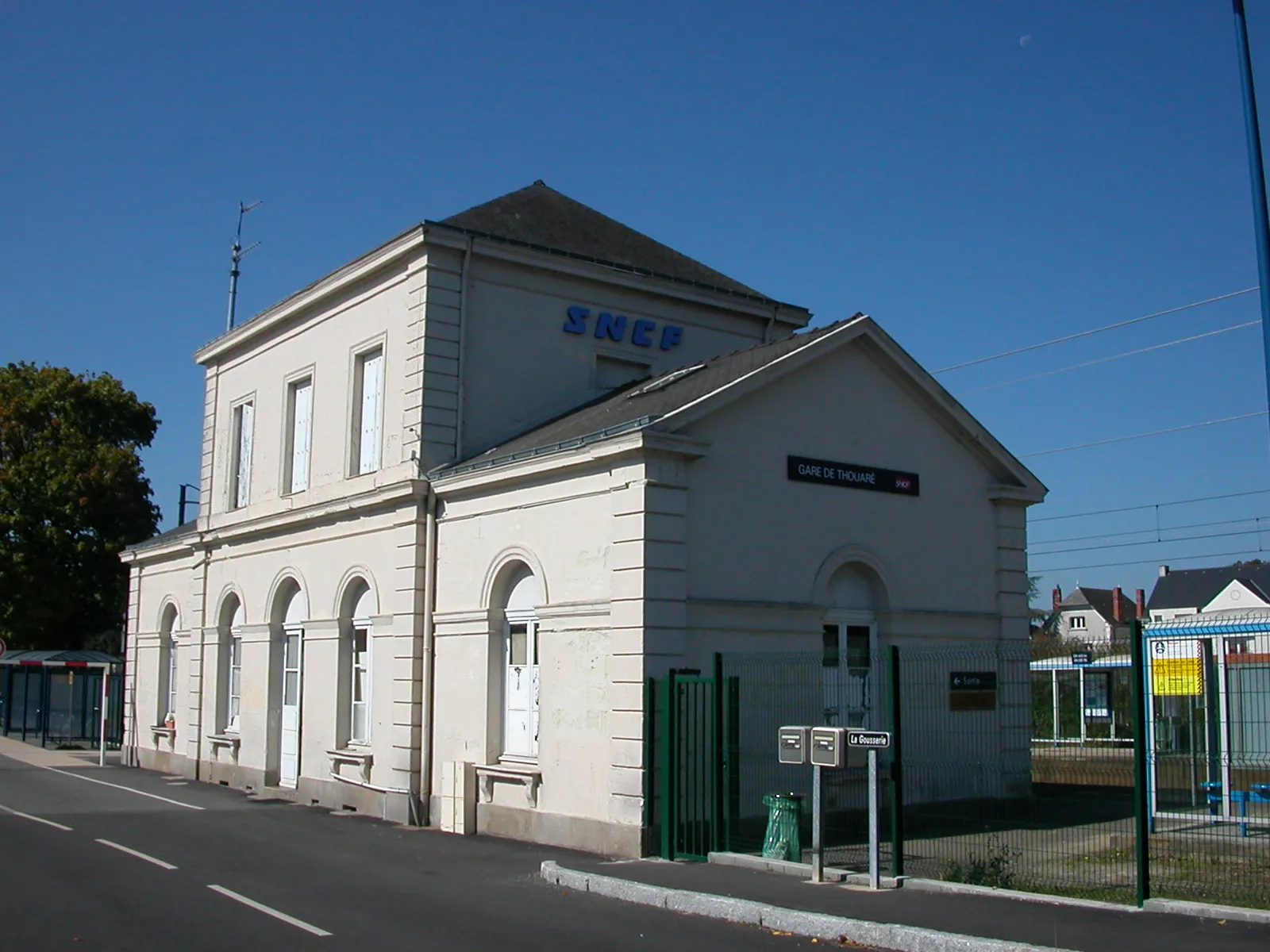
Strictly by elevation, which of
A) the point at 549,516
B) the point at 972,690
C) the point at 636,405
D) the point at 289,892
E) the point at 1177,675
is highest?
the point at 636,405

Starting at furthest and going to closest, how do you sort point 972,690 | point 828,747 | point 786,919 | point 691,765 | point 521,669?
point 521,669
point 972,690
point 691,765
point 828,747
point 786,919

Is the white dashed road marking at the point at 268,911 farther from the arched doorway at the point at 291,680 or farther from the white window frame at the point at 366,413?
the arched doorway at the point at 291,680

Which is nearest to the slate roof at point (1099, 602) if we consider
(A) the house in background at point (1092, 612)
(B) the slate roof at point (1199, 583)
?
(A) the house in background at point (1092, 612)

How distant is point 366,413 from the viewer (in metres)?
21.0

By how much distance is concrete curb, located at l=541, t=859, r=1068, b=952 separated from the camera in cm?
901

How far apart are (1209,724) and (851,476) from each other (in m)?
5.36

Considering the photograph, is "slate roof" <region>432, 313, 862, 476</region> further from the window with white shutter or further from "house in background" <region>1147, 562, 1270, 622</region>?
"house in background" <region>1147, 562, 1270, 622</region>

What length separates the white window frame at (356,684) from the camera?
797 inches

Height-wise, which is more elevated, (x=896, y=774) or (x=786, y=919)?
(x=896, y=774)

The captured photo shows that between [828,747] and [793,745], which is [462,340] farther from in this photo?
[828,747]

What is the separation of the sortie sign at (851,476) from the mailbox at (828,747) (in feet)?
16.7

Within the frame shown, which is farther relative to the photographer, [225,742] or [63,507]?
[63,507]

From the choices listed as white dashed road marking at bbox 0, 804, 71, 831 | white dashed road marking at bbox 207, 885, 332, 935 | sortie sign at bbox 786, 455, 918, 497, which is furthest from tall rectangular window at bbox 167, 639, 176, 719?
sortie sign at bbox 786, 455, 918, 497

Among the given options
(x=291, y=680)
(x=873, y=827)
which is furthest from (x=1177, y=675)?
(x=291, y=680)
